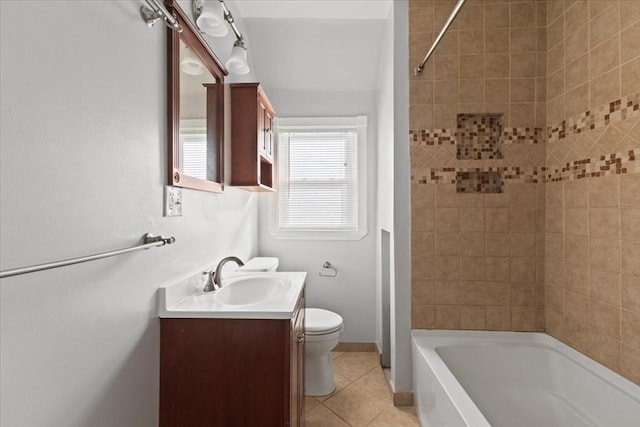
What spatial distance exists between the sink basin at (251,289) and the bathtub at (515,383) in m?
0.92

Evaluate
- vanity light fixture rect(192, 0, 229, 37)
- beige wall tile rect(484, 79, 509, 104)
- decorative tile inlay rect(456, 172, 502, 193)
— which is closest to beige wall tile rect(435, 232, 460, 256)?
decorative tile inlay rect(456, 172, 502, 193)

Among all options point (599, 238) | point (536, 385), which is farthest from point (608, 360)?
point (599, 238)

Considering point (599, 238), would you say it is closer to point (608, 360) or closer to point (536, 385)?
point (608, 360)

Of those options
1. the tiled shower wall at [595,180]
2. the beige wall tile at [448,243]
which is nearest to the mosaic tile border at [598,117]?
the tiled shower wall at [595,180]

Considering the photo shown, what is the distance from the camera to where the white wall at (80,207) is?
71cm

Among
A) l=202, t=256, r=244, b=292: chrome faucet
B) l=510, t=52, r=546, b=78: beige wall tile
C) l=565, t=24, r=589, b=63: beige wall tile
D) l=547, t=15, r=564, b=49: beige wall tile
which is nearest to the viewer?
l=202, t=256, r=244, b=292: chrome faucet

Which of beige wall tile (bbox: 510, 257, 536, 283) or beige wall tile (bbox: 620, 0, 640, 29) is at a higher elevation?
beige wall tile (bbox: 620, 0, 640, 29)

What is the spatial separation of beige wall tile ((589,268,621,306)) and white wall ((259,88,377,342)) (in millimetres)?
1548

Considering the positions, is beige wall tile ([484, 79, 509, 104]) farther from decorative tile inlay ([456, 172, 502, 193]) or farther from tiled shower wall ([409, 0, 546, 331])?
decorative tile inlay ([456, 172, 502, 193])

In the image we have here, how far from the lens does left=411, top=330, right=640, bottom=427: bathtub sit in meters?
1.49

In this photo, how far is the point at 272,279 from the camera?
6.10 ft

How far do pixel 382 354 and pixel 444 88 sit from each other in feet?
6.60

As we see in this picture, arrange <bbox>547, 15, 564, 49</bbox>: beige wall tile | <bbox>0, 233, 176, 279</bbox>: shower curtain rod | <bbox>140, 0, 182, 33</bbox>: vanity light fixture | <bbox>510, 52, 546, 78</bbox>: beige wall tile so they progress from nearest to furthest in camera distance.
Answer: <bbox>0, 233, 176, 279</bbox>: shower curtain rod < <bbox>140, 0, 182, 33</bbox>: vanity light fixture < <bbox>547, 15, 564, 49</bbox>: beige wall tile < <bbox>510, 52, 546, 78</bbox>: beige wall tile

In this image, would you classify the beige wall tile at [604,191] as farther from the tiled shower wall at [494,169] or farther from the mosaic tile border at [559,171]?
the tiled shower wall at [494,169]
